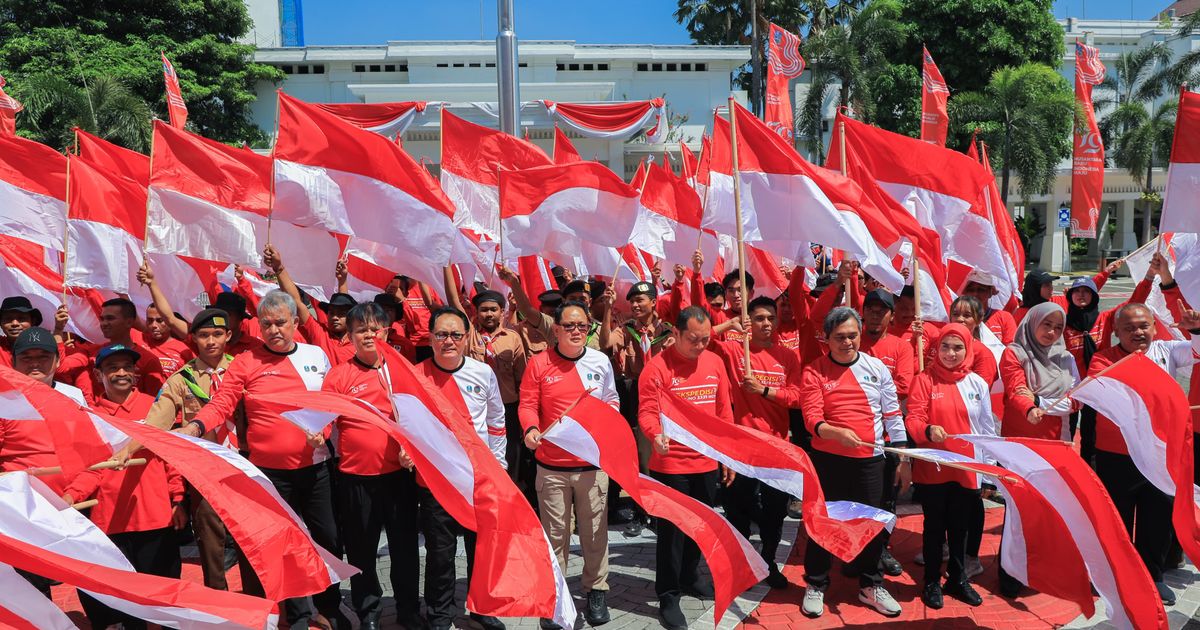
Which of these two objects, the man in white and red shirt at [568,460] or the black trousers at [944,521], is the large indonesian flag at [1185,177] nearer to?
the black trousers at [944,521]

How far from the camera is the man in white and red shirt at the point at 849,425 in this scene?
5.41 m

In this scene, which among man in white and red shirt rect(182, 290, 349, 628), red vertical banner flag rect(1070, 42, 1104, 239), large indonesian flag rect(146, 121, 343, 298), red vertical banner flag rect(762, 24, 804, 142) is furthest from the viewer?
red vertical banner flag rect(762, 24, 804, 142)

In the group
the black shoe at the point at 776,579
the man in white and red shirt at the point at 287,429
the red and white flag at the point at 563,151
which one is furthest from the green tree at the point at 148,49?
the black shoe at the point at 776,579

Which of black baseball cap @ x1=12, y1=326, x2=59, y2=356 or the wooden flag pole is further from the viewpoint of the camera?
the wooden flag pole

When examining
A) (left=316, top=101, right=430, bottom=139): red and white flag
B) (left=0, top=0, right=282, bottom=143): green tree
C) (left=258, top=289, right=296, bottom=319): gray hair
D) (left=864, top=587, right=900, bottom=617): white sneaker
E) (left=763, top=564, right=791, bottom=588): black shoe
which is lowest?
(left=763, top=564, right=791, bottom=588): black shoe

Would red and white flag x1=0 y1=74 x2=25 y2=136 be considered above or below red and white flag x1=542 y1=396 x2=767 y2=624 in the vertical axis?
above

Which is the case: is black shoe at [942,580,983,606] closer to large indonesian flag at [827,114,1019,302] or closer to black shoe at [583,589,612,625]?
black shoe at [583,589,612,625]

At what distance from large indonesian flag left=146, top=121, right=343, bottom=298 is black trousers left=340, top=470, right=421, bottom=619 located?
2562 millimetres

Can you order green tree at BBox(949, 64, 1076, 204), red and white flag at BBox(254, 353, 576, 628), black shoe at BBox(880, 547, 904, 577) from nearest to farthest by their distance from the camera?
red and white flag at BBox(254, 353, 576, 628) → black shoe at BBox(880, 547, 904, 577) → green tree at BBox(949, 64, 1076, 204)

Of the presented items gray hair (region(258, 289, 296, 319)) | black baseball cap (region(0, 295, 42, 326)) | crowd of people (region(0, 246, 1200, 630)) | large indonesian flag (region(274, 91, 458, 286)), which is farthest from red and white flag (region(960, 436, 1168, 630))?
black baseball cap (region(0, 295, 42, 326))

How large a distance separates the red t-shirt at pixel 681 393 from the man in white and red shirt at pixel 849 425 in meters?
0.55

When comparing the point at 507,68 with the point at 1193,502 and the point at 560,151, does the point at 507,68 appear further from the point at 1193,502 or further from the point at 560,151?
the point at 1193,502

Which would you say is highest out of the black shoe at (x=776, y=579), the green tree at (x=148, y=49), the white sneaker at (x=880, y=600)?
the green tree at (x=148, y=49)

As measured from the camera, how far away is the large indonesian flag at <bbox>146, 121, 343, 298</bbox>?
6.70 m
